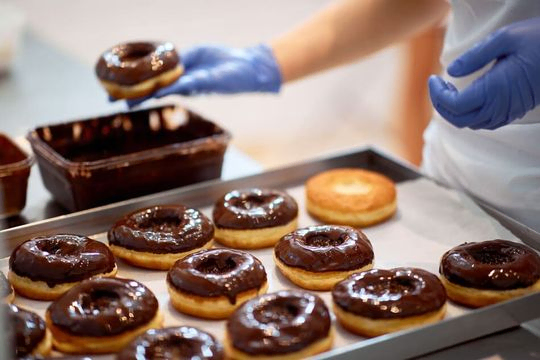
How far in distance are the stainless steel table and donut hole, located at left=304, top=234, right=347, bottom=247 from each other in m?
0.46

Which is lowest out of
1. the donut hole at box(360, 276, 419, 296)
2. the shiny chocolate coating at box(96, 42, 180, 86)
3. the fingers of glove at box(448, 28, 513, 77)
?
the donut hole at box(360, 276, 419, 296)

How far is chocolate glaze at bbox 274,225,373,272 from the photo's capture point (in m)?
1.83

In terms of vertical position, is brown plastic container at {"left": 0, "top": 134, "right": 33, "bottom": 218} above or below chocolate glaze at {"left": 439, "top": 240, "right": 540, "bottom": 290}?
below

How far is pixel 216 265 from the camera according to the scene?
1805mm

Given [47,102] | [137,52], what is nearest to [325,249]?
[137,52]

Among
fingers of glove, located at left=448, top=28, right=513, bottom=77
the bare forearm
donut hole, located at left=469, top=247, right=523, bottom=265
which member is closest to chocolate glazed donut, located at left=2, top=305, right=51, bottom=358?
donut hole, located at left=469, top=247, right=523, bottom=265

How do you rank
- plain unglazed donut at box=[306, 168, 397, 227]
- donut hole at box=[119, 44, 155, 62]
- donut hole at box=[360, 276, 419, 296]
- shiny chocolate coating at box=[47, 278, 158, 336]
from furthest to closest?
1. donut hole at box=[119, 44, 155, 62]
2. plain unglazed donut at box=[306, 168, 397, 227]
3. donut hole at box=[360, 276, 419, 296]
4. shiny chocolate coating at box=[47, 278, 158, 336]

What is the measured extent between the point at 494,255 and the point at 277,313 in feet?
1.92

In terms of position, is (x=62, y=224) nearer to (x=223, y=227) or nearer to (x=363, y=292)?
(x=223, y=227)

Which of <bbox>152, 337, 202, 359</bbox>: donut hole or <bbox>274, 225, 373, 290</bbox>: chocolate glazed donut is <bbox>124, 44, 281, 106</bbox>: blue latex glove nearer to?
<bbox>274, 225, 373, 290</bbox>: chocolate glazed donut

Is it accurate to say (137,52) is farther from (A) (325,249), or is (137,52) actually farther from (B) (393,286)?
(B) (393,286)

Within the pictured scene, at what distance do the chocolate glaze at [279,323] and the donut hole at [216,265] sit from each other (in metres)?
0.22

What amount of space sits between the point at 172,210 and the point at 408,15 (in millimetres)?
1013

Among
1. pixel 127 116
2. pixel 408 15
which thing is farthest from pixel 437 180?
pixel 127 116
